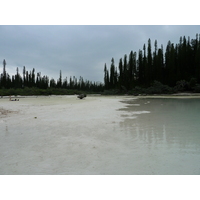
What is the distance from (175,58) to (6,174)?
158 feet

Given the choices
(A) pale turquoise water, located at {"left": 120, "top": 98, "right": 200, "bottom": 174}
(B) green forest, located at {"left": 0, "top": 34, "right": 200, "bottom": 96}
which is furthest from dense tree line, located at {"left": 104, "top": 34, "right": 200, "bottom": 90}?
(A) pale turquoise water, located at {"left": 120, "top": 98, "right": 200, "bottom": 174}

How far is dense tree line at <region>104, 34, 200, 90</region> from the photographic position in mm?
38125

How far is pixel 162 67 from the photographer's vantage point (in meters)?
45.9

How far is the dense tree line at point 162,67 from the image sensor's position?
125ft

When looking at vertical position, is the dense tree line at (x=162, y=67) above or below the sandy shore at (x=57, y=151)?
above

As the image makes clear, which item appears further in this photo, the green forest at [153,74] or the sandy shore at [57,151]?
the green forest at [153,74]

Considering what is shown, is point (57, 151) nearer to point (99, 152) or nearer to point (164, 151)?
point (99, 152)

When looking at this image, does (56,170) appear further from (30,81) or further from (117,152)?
(30,81)

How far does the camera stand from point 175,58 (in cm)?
4309

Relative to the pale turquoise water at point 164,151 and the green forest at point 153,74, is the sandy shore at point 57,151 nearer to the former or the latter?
the pale turquoise water at point 164,151

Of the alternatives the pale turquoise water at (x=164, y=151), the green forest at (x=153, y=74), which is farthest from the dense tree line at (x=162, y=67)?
the pale turquoise water at (x=164, y=151)

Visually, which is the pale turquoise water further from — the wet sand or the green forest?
the green forest

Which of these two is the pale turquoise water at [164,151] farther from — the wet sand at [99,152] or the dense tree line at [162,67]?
the dense tree line at [162,67]

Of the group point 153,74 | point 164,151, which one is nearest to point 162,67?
point 153,74
